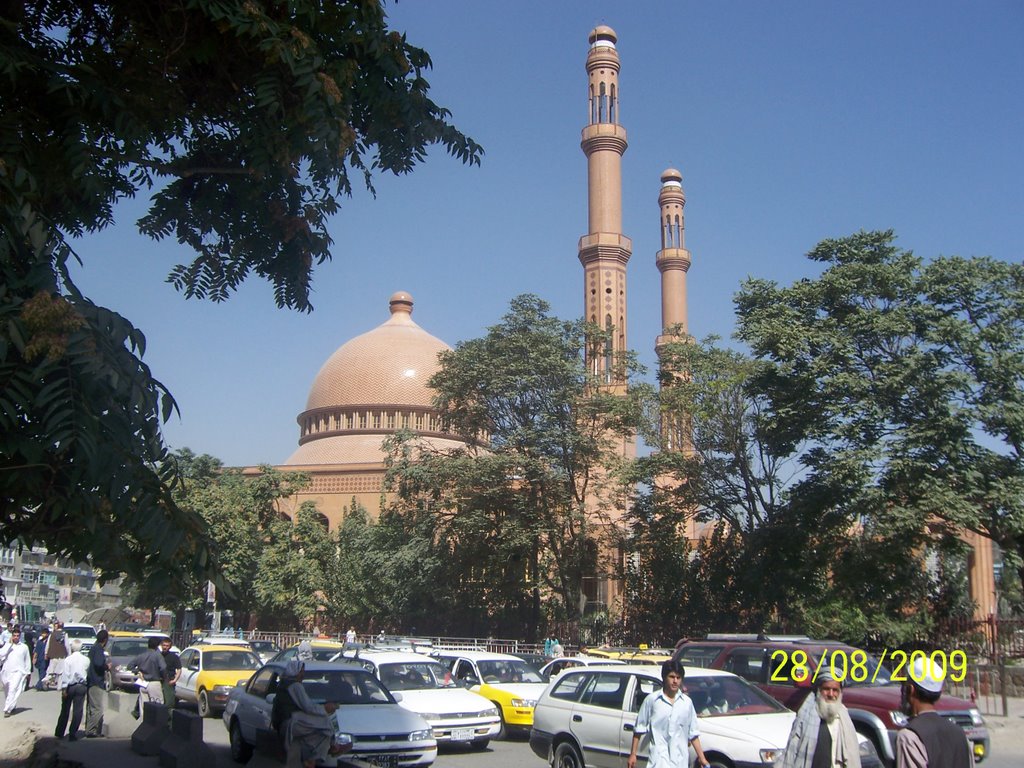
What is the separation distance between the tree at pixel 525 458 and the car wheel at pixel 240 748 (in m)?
15.1

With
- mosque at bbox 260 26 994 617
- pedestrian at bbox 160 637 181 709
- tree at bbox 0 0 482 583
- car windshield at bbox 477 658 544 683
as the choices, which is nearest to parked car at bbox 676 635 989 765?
car windshield at bbox 477 658 544 683

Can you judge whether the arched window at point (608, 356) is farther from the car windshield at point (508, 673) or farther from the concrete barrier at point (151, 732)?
the concrete barrier at point (151, 732)

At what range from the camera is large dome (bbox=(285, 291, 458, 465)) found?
4944 cm

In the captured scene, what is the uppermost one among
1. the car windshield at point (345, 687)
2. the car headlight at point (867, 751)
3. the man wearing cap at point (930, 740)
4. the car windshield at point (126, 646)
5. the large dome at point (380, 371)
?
the large dome at point (380, 371)

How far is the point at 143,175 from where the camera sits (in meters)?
6.81

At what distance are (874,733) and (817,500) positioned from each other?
11.1 metres

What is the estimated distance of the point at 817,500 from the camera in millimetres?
20750

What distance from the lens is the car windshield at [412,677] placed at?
43.0 ft

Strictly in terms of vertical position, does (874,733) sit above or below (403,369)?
below

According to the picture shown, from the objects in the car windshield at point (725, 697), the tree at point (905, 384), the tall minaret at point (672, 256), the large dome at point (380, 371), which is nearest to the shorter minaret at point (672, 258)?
the tall minaret at point (672, 256)

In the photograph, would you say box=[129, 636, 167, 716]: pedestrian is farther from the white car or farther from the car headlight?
the car headlight

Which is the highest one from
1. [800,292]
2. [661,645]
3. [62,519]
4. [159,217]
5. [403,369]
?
[403,369]

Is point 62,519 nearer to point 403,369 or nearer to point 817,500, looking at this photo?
point 817,500

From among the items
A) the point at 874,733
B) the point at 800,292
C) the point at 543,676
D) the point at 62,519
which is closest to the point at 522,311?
the point at 800,292
